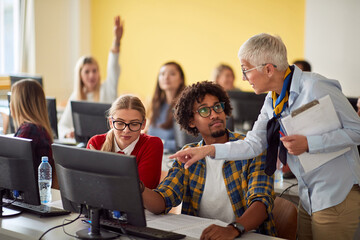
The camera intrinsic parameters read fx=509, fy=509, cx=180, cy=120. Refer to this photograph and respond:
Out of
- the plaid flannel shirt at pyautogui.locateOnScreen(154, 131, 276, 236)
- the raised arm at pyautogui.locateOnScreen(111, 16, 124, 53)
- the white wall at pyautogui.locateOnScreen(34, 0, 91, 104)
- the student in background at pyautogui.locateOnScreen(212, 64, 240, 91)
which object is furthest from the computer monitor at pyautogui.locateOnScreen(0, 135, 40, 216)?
the white wall at pyautogui.locateOnScreen(34, 0, 91, 104)

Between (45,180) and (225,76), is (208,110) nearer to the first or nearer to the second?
(45,180)

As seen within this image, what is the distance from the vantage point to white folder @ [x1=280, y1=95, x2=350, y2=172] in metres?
1.94

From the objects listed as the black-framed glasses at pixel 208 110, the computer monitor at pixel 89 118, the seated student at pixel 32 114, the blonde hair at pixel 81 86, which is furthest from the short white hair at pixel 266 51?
the blonde hair at pixel 81 86

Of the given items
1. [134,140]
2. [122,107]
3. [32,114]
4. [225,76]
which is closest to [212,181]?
[134,140]

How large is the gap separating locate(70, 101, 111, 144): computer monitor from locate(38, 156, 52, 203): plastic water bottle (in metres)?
0.80

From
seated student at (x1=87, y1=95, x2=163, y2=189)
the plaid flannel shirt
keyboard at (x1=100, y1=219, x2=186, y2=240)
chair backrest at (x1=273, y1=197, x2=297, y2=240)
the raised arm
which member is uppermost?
the raised arm

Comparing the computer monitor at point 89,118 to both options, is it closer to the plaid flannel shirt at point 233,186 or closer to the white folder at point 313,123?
the plaid flannel shirt at point 233,186

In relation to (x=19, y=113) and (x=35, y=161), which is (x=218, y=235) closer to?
(x=35, y=161)

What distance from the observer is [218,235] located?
1.90m

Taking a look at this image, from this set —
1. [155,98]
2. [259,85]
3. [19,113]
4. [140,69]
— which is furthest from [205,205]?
[140,69]

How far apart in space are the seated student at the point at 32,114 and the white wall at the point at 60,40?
388cm

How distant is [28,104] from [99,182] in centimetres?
146

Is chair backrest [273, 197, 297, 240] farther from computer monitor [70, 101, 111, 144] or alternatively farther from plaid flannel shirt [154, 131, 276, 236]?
computer monitor [70, 101, 111, 144]

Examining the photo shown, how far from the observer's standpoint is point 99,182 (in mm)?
1855
